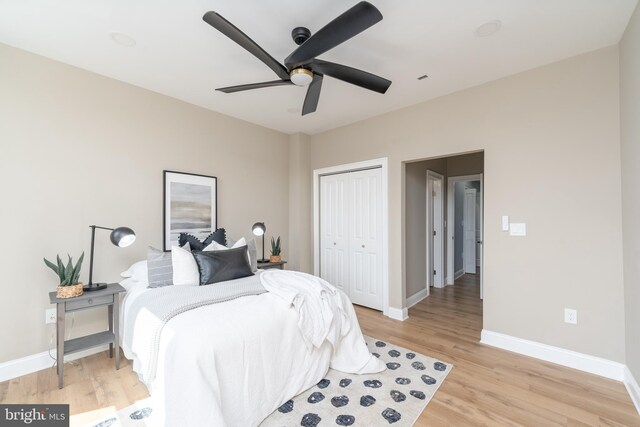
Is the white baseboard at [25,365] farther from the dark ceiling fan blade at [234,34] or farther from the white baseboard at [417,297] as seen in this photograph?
the white baseboard at [417,297]

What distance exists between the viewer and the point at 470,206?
647cm

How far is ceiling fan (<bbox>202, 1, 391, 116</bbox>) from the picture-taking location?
4.76 ft

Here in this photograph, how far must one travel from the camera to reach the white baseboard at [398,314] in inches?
140

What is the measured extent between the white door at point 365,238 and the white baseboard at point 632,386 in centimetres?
231

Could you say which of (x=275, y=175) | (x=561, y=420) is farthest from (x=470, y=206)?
(x=561, y=420)

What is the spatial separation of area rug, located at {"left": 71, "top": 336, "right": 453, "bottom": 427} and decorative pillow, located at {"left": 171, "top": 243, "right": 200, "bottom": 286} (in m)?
0.90

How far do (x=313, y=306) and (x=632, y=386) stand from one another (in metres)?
2.40

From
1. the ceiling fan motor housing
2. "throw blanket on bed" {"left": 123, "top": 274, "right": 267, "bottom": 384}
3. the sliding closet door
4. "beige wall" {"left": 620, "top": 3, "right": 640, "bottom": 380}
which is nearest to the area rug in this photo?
"throw blanket on bed" {"left": 123, "top": 274, "right": 267, "bottom": 384}

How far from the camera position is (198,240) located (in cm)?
311

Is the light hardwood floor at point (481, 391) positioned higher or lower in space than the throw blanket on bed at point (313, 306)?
lower

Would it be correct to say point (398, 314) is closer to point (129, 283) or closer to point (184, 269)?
point (184, 269)

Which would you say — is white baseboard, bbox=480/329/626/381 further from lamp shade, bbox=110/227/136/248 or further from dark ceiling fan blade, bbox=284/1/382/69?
lamp shade, bbox=110/227/136/248

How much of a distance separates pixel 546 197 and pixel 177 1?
339 centimetres

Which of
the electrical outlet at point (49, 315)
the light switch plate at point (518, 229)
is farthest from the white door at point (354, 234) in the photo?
the electrical outlet at point (49, 315)
